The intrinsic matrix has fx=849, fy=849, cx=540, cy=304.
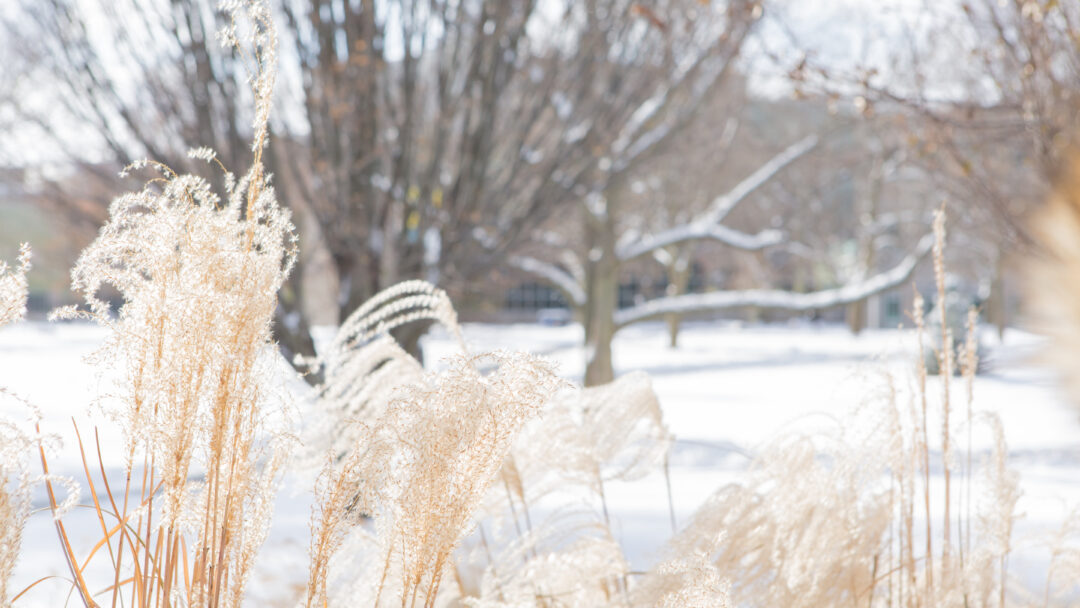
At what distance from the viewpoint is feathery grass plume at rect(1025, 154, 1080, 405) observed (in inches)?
113

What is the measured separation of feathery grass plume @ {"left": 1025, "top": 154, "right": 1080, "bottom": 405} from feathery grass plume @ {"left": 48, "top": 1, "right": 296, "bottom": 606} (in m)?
2.65

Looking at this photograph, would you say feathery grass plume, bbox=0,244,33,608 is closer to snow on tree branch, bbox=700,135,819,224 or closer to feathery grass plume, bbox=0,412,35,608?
feathery grass plume, bbox=0,412,35,608

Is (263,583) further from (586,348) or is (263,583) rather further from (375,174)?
(586,348)

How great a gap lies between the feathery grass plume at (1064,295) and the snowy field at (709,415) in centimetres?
11

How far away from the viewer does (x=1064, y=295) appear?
3240mm

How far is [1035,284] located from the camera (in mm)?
3842

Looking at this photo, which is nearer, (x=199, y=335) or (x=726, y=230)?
(x=199, y=335)

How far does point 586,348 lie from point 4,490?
8.96 meters

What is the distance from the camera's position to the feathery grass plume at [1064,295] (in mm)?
2858

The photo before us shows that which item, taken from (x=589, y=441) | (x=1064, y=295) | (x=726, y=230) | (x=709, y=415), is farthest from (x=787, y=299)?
(x=589, y=441)

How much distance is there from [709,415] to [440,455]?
7.95 meters

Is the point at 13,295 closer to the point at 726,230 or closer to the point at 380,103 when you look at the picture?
the point at 380,103

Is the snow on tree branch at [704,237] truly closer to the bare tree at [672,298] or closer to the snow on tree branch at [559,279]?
the bare tree at [672,298]

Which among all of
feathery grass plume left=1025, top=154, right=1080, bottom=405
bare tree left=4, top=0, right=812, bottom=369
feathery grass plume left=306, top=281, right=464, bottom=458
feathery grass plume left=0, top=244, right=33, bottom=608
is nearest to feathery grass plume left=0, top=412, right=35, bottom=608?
feathery grass plume left=0, top=244, right=33, bottom=608
